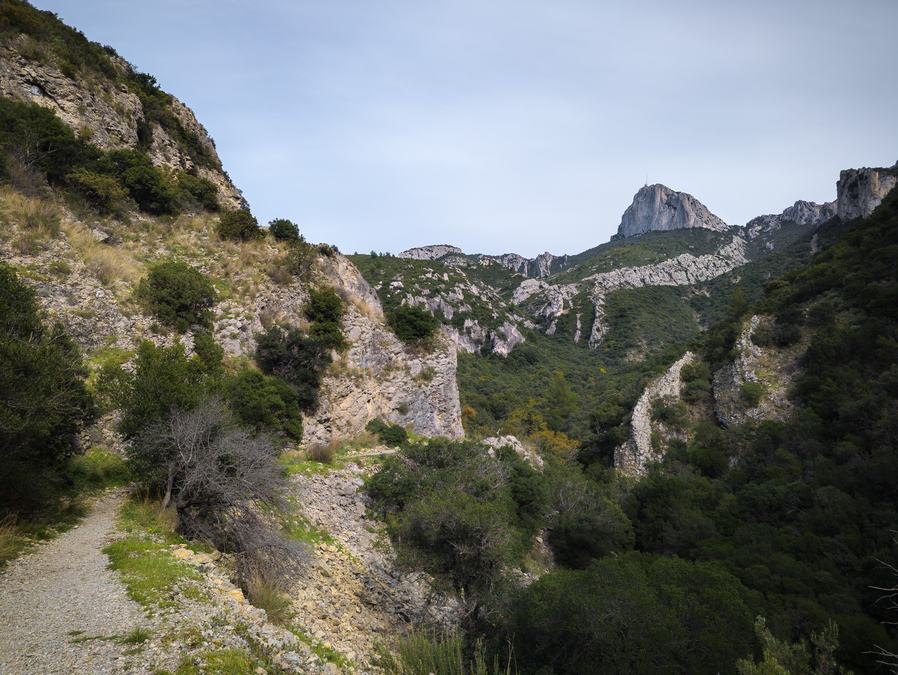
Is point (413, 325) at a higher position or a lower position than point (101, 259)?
lower

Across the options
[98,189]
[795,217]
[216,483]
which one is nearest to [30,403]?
[216,483]

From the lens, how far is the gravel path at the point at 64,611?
4.80 m

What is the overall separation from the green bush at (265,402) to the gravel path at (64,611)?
23.4 ft

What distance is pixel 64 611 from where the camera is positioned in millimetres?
5758

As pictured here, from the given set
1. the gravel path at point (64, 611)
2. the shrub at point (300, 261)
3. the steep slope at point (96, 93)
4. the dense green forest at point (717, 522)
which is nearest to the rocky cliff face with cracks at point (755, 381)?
the dense green forest at point (717, 522)

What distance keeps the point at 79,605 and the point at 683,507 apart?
1174 inches

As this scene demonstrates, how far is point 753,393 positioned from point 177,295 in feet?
143

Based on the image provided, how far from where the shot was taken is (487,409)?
2277 inches

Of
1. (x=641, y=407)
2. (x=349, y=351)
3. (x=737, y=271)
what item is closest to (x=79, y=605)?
(x=349, y=351)

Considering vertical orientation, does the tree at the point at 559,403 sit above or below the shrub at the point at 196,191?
below

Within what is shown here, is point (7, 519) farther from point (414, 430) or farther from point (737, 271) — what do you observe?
point (737, 271)

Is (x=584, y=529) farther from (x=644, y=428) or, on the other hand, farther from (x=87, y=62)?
(x=87, y=62)

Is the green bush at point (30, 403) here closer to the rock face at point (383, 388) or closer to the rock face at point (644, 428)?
the rock face at point (383, 388)

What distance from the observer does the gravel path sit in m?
4.80
